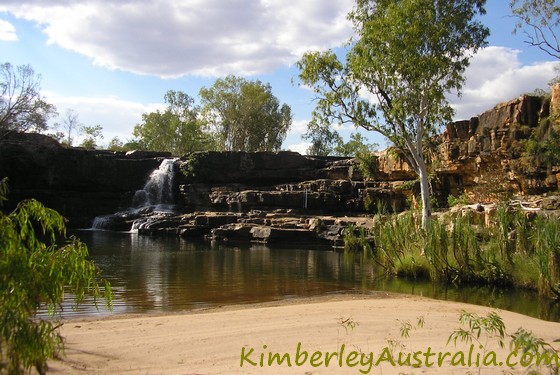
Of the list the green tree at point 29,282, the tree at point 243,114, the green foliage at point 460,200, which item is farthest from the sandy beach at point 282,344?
the tree at point 243,114

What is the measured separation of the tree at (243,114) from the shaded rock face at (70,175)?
20.5 metres

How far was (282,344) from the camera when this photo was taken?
6.21 meters

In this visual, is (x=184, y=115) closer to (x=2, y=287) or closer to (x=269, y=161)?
(x=269, y=161)

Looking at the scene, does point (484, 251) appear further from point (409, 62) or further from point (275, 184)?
point (275, 184)

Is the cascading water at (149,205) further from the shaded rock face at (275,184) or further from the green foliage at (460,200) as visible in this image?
the green foliage at (460,200)

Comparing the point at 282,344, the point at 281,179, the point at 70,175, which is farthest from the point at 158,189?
the point at 282,344

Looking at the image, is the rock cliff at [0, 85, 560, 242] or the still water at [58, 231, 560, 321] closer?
the still water at [58, 231, 560, 321]

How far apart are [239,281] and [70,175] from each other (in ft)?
110

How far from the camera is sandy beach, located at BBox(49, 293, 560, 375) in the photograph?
5219 mm

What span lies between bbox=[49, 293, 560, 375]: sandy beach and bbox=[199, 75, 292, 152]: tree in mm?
56005

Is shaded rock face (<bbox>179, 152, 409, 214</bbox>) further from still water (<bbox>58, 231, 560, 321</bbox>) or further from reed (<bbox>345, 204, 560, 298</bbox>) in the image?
reed (<bbox>345, 204, 560, 298</bbox>)

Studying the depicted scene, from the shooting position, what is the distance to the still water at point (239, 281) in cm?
Result: 1101

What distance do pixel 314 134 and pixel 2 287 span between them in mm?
73149

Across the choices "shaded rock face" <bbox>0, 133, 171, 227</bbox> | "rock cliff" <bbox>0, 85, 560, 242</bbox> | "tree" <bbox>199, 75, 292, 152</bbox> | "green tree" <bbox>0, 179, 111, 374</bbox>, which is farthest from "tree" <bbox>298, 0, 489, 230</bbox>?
"tree" <bbox>199, 75, 292, 152</bbox>
